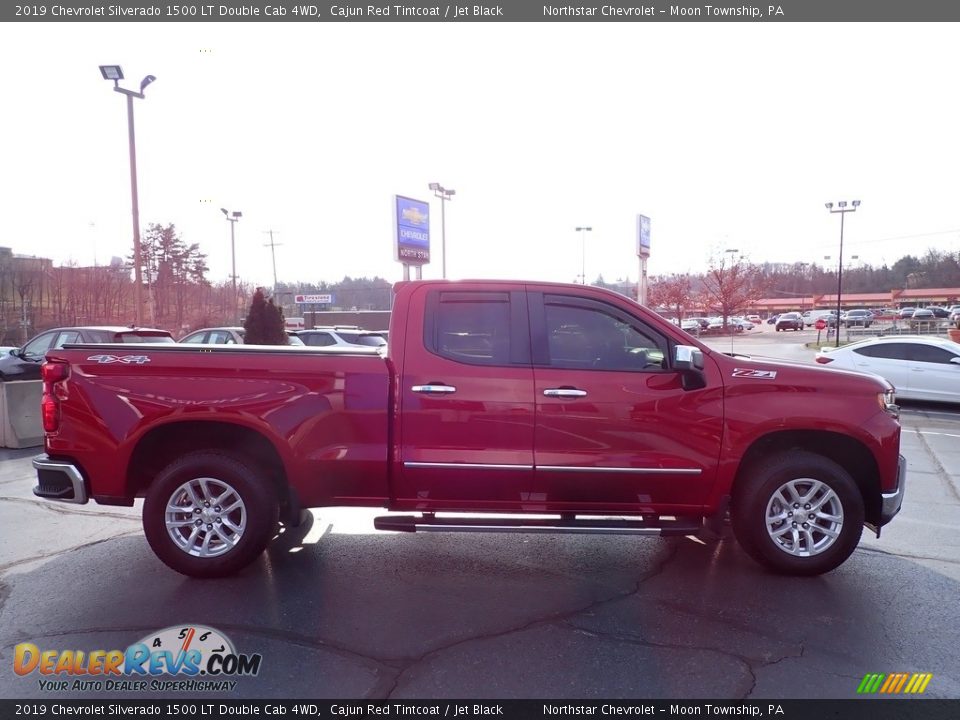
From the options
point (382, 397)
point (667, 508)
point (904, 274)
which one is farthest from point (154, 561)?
point (904, 274)

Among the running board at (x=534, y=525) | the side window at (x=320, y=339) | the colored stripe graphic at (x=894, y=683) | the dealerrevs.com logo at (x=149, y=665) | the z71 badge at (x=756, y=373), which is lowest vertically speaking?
the colored stripe graphic at (x=894, y=683)

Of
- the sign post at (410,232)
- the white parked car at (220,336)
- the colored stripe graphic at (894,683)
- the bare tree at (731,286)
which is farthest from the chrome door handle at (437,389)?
the bare tree at (731,286)

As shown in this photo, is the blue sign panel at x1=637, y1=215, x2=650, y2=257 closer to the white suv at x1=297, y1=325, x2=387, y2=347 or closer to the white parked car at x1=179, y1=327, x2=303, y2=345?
the white suv at x1=297, y1=325, x2=387, y2=347

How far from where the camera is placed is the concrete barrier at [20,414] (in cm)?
989

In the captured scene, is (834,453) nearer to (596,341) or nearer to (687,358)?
(687,358)

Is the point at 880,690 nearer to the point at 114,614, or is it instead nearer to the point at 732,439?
the point at 732,439

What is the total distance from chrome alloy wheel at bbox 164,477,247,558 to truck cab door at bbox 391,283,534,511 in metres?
1.16

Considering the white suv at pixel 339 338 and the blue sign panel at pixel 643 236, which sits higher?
the blue sign panel at pixel 643 236

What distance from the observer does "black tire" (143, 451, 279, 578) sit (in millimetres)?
4488

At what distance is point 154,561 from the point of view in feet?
16.3

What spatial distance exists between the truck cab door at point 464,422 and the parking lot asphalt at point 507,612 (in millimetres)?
637

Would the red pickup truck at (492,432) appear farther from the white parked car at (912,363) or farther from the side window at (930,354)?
the side window at (930,354)

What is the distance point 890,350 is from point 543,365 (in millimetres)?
12350

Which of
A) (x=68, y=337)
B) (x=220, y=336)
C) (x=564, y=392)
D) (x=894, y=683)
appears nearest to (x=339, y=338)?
(x=220, y=336)
